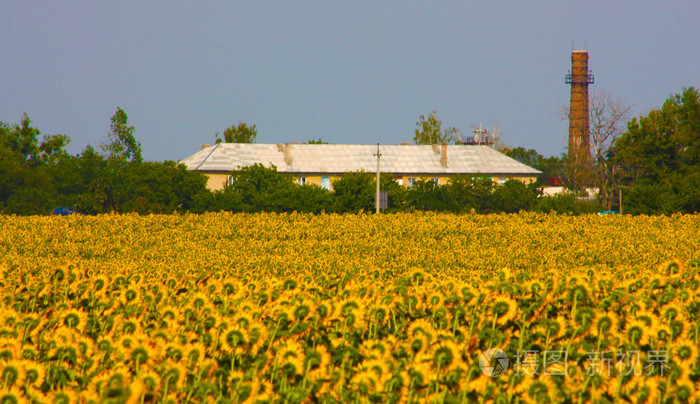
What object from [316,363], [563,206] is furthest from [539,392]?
[563,206]

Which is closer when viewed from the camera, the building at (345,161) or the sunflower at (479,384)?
the sunflower at (479,384)

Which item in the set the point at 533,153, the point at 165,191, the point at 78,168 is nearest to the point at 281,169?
the point at 78,168

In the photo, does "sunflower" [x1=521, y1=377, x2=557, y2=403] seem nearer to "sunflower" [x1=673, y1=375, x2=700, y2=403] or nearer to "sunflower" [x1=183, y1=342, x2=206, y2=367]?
"sunflower" [x1=673, y1=375, x2=700, y2=403]

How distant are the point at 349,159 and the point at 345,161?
1.54ft

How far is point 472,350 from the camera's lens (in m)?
3.84

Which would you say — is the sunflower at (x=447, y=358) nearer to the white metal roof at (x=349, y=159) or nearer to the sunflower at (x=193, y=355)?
the sunflower at (x=193, y=355)

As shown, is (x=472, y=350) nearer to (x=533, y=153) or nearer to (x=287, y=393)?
(x=287, y=393)

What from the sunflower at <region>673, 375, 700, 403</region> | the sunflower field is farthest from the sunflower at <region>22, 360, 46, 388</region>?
the sunflower at <region>673, 375, 700, 403</region>

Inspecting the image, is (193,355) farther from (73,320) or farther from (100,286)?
(100,286)

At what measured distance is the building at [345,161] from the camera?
198ft

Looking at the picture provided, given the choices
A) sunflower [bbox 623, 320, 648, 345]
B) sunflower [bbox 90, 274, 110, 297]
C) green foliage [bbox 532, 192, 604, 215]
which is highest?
green foliage [bbox 532, 192, 604, 215]

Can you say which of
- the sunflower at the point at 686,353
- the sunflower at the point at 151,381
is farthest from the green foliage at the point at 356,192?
the sunflower at the point at 151,381

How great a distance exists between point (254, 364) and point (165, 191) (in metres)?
38.2

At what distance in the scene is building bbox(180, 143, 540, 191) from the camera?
60344 millimetres
